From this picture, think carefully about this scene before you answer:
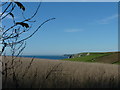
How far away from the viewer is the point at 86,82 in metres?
4.09

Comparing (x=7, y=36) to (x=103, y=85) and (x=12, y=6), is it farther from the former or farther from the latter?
(x=103, y=85)

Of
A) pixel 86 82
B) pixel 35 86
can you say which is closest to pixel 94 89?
pixel 86 82

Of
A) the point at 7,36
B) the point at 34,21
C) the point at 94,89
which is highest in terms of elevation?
the point at 34,21

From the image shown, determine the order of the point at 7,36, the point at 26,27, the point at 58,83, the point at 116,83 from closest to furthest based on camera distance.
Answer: the point at 26,27 → the point at 7,36 → the point at 58,83 → the point at 116,83

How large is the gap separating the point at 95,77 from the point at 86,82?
0.58 metres

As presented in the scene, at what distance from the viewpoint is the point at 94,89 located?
3.78m

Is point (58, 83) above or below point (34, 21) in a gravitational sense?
below

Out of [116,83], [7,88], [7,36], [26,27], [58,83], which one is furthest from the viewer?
[116,83]

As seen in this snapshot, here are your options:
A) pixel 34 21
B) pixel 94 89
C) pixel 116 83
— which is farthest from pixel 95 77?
pixel 34 21

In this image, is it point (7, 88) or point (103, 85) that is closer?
point (7, 88)

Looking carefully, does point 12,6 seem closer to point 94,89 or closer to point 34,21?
point 34,21

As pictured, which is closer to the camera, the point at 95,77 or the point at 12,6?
the point at 12,6

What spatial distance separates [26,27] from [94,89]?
2708 millimetres

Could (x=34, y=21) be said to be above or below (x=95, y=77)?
above
